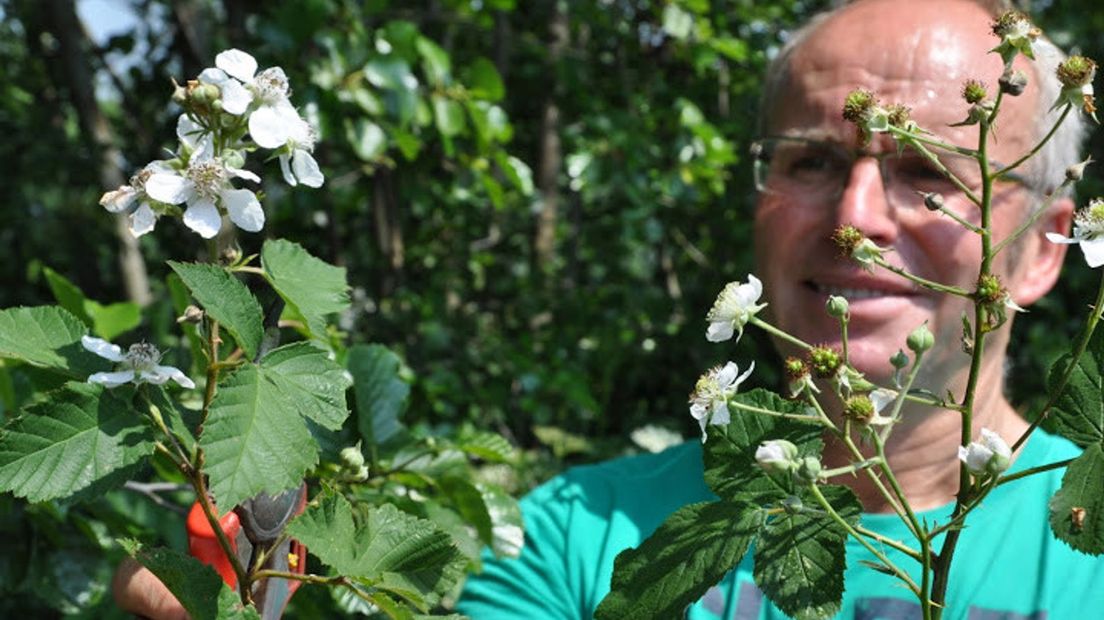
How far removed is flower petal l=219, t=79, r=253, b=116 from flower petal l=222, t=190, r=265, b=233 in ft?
0.19

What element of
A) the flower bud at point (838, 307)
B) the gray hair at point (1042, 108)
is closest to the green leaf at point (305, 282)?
the flower bud at point (838, 307)

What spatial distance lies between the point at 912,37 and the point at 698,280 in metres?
2.21

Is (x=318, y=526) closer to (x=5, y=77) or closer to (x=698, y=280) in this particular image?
(x=698, y=280)

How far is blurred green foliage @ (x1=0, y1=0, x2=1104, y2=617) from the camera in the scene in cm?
259

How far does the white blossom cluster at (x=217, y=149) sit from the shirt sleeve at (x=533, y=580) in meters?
1.01

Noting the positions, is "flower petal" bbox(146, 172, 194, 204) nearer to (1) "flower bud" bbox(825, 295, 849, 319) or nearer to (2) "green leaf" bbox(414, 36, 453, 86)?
(1) "flower bud" bbox(825, 295, 849, 319)

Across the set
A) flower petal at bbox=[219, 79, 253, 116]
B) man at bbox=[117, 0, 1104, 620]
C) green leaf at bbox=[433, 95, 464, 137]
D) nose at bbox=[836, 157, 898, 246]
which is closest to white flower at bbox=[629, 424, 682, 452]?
green leaf at bbox=[433, 95, 464, 137]

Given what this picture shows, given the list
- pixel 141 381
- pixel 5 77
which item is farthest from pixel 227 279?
pixel 5 77

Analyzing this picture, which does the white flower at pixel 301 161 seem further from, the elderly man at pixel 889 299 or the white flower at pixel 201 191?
the elderly man at pixel 889 299

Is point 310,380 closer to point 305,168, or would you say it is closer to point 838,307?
point 305,168

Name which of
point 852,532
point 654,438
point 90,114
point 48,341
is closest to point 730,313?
point 852,532

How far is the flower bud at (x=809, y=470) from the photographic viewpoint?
2.27 feet

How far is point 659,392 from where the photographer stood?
3641 millimetres

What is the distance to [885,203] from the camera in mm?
1565
